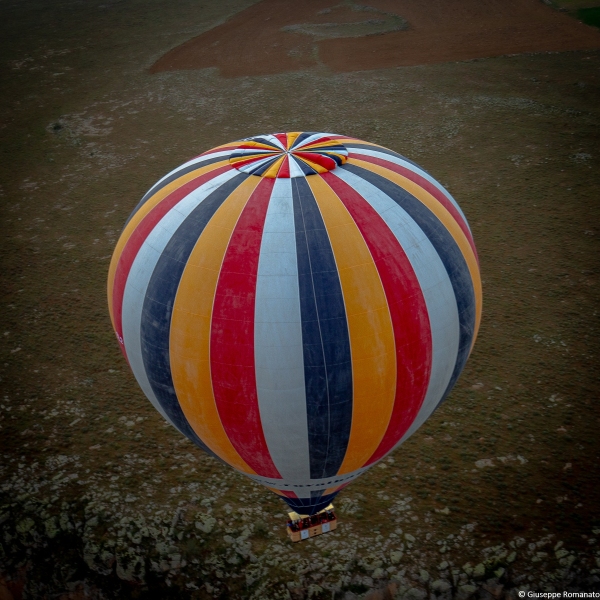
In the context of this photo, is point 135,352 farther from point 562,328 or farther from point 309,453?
point 562,328

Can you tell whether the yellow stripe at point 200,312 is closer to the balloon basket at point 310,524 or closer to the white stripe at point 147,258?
the white stripe at point 147,258

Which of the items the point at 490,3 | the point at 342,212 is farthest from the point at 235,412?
the point at 490,3

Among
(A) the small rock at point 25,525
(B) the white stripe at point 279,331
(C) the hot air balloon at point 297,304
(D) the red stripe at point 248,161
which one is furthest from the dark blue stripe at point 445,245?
(A) the small rock at point 25,525

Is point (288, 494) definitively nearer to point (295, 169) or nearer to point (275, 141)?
point (295, 169)

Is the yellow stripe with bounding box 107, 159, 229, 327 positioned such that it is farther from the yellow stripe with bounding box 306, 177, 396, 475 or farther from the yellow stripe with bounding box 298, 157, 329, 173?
the yellow stripe with bounding box 306, 177, 396, 475

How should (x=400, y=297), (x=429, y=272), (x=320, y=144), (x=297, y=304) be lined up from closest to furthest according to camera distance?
(x=297, y=304) < (x=400, y=297) < (x=429, y=272) < (x=320, y=144)

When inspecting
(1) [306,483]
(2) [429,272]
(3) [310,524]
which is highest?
(2) [429,272]

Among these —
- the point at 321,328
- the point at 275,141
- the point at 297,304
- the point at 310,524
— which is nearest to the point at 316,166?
the point at 275,141
